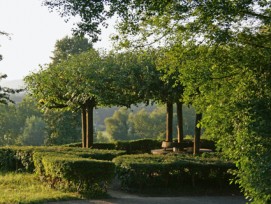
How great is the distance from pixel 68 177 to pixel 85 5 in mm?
6025

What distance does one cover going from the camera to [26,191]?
517 inches

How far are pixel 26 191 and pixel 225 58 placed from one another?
7333 millimetres

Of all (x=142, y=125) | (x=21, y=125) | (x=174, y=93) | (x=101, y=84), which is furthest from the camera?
(x=142, y=125)

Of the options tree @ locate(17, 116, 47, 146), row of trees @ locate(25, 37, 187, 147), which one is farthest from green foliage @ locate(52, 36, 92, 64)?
row of trees @ locate(25, 37, 187, 147)

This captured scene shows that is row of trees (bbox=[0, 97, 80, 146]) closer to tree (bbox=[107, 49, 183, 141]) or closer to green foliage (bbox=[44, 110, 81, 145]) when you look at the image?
green foliage (bbox=[44, 110, 81, 145])

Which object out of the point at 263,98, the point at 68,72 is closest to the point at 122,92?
the point at 68,72

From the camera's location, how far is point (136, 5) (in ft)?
28.2

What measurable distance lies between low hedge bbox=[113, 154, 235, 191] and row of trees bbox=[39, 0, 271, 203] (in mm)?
4155

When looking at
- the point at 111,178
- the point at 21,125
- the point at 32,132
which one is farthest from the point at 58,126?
the point at 21,125

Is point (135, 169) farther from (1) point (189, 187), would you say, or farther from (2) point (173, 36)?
(2) point (173, 36)

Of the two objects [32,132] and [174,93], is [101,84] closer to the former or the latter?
[174,93]

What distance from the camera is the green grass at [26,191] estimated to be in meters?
11.6

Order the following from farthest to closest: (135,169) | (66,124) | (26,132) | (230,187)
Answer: (26,132), (66,124), (230,187), (135,169)

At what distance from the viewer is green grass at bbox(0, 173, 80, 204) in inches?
456
